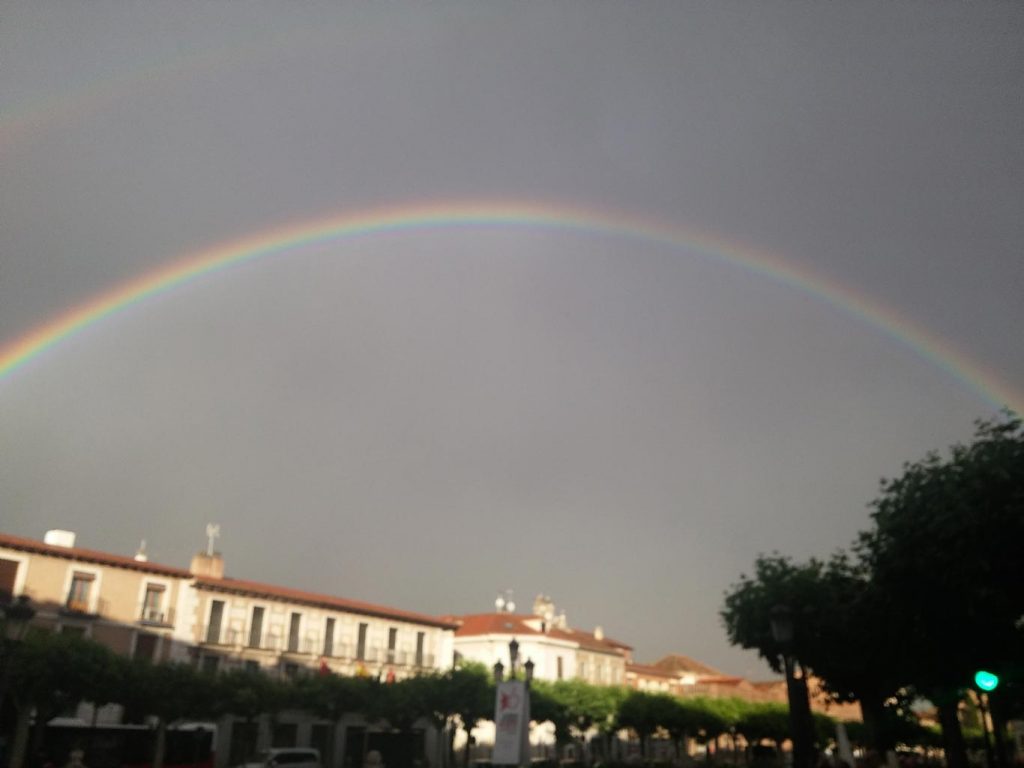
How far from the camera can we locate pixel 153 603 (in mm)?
45562

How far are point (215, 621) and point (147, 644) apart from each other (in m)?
4.08

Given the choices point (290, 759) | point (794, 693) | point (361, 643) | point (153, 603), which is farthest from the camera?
point (361, 643)

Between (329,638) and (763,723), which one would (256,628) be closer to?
(329,638)

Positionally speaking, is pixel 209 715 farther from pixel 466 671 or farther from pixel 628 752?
pixel 628 752

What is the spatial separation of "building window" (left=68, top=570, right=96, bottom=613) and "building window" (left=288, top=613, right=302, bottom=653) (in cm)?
1216

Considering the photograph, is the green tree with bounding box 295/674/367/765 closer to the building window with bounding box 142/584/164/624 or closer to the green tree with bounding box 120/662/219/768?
the green tree with bounding box 120/662/219/768

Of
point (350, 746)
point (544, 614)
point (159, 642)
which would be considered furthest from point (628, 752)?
point (159, 642)

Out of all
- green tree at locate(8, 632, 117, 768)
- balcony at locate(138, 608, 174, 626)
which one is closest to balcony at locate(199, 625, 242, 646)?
balcony at locate(138, 608, 174, 626)

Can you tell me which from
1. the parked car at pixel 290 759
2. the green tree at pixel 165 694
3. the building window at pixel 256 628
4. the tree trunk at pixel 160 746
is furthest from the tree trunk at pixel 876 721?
the building window at pixel 256 628

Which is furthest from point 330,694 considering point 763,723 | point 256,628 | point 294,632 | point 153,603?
point 763,723

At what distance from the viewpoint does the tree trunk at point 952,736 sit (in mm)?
28359

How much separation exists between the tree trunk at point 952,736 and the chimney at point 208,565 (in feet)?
123

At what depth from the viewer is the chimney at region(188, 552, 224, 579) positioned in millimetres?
50094

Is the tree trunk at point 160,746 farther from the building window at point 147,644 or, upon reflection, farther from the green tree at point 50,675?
the building window at point 147,644
